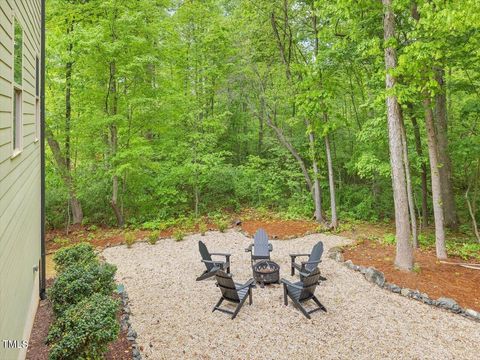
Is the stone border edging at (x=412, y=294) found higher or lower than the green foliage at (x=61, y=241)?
higher

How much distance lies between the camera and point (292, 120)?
463 inches

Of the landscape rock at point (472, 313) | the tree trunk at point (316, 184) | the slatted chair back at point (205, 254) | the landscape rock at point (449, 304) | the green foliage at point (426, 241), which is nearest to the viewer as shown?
the landscape rock at point (472, 313)

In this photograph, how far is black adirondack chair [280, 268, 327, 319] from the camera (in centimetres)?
519

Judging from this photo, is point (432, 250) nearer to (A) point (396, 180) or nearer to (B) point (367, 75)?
(A) point (396, 180)

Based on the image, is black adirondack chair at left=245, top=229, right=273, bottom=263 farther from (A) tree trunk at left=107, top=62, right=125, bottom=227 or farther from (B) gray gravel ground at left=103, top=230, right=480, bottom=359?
(A) tree trunk at left=107, top=62, right=125, bottom=227

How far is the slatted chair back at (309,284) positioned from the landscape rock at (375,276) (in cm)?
181

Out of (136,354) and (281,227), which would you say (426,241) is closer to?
(281,227)

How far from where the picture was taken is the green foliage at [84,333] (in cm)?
339

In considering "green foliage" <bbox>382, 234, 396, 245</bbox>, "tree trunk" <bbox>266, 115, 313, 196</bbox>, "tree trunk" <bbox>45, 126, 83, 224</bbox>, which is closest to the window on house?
"tree trunk" <bbox>45, 126, 83, 224</bbox>

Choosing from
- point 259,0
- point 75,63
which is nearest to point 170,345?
point 75,63

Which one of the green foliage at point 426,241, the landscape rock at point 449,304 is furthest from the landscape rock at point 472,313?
the green foliage at point 426,241

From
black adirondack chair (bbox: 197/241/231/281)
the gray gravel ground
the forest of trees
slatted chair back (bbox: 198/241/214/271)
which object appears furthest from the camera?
the forest of trees

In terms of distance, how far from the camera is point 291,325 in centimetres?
493

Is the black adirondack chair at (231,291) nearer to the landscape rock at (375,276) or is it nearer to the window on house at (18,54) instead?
the landscape rock at (375,276)
